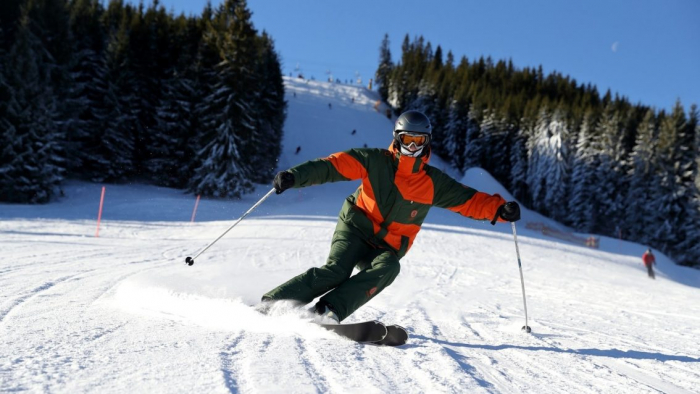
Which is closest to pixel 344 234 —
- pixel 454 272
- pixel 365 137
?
pixel 454 272

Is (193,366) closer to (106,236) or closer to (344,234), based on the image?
(344,234)

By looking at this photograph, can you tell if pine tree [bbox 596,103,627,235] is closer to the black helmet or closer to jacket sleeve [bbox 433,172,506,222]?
jacket sleeve [bbox 433,172,506,222]

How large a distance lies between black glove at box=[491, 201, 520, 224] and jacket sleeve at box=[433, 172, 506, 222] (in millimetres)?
37

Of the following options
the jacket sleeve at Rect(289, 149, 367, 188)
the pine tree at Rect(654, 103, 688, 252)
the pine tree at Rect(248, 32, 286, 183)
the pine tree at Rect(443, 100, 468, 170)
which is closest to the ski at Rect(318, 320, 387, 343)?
the jacket sleeve at Rect(289, 149, 367, 188)

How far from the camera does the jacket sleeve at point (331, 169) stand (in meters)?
3.54

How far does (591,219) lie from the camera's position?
44094 mm

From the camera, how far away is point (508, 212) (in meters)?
3.92

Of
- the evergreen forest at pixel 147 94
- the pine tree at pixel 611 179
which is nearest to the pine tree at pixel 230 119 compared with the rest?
the evergreen forest at pixel 147 94

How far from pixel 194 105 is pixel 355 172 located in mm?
26898

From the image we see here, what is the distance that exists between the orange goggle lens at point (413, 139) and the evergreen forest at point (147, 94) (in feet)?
72.2

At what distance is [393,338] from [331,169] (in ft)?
4.48

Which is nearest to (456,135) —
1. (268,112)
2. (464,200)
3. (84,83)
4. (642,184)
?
(642,184)

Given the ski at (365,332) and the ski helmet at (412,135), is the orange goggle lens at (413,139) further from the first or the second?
the ski at (365,332)

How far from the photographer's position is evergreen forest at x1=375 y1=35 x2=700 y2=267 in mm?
39094
